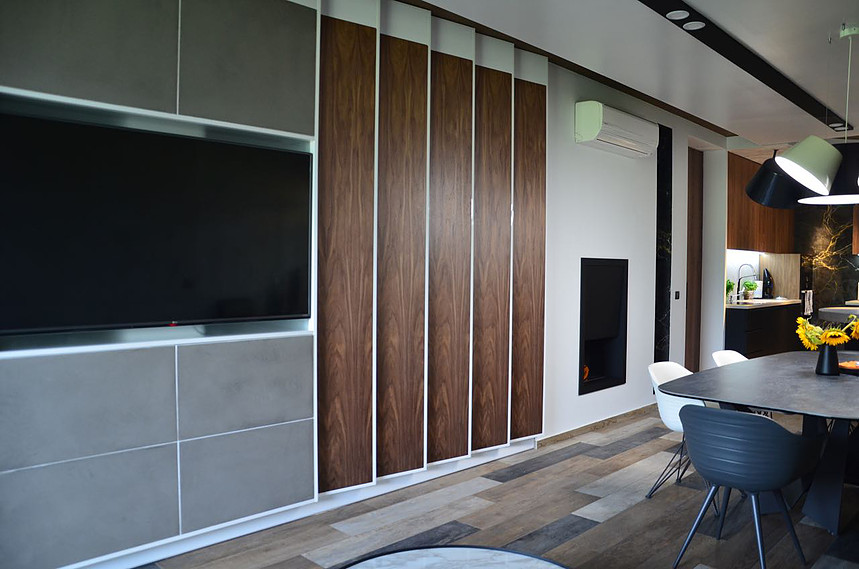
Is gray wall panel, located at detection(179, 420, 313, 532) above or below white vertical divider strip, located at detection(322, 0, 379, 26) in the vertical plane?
below

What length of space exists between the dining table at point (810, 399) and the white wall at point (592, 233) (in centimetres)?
151

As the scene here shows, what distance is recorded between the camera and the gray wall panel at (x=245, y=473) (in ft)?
9.56

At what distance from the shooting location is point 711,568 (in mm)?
2854

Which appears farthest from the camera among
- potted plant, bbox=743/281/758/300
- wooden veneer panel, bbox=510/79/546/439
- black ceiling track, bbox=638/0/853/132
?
potted plant, bbox=743/281/758/300

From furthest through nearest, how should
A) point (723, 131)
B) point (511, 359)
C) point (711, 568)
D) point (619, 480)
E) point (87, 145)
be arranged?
1. point (723, 131)
2. point (511, 359)
3. point (619, 480)
4. point (711, 568)
5. point (87, 145)

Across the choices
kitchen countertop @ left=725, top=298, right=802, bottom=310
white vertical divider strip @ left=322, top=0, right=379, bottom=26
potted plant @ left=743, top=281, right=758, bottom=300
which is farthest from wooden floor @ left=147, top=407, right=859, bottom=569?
potted plant @ left=743, top=281, right=758, bottom=300

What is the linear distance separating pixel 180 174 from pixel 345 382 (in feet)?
4.50

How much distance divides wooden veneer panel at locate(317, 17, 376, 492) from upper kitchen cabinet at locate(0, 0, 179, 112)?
0.85 metres

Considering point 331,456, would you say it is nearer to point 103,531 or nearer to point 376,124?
point 103,531

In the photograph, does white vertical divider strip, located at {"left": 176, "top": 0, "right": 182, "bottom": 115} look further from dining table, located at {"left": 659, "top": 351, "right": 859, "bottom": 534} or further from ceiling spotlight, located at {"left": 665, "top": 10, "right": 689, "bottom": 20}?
dining table, located at {"left": 659, "top": 351, "right": 859, "bottom": 534}

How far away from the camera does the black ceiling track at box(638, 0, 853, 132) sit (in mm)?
3387

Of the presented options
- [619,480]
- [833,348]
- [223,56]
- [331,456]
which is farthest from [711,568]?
[223,56]

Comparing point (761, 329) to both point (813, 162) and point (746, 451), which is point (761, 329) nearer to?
point (813, 162)

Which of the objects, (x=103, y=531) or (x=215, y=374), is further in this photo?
(x=215, y=374)
